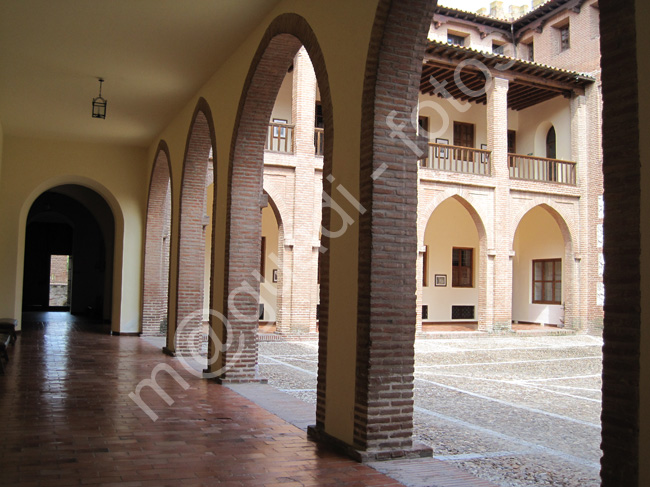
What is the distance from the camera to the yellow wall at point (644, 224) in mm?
2605

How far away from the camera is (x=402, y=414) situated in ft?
15.8

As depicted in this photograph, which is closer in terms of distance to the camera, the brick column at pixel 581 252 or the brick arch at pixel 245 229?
the brick arch at pixel 245 229

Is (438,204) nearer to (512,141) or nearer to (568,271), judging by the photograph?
(568,271)

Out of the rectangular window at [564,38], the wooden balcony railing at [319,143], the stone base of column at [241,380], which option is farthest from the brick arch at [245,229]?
the rectangular window at [564,38]

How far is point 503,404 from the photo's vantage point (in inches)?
316

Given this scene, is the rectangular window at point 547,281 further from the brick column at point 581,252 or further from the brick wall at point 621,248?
the brick wall at point 621,248

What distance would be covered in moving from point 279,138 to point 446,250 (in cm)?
838

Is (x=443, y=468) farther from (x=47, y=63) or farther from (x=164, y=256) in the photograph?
(x=164, y=256)

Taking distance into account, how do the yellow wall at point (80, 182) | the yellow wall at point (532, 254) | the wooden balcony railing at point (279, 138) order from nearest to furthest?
the yellow wall at point (80, 182) → the wooden balcony railing at point (279, 138) → the yellow wall at point (532, 254)

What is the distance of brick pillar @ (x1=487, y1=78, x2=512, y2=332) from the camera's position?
1942 centimetres

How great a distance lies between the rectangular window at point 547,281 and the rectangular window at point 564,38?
752 cm

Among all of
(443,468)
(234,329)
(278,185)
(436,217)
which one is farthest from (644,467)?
(436,217)

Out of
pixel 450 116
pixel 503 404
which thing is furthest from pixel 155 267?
pixel 450 116

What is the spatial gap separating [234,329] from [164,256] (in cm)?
708
